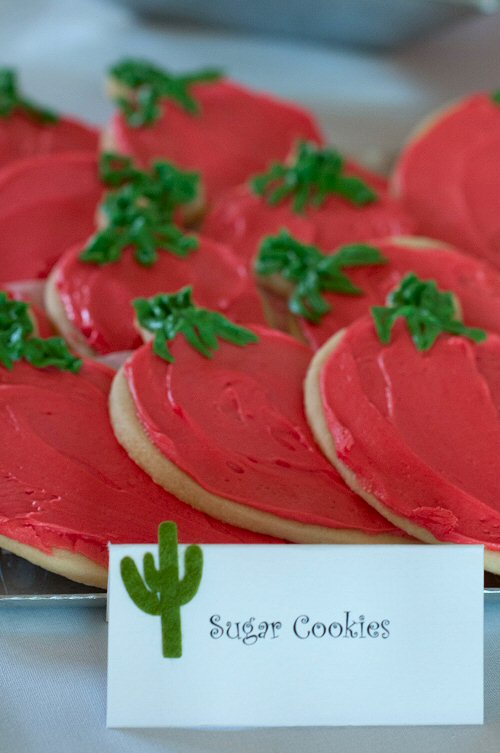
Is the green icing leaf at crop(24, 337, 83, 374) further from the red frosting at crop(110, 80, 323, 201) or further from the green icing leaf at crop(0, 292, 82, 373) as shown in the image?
the red frosting at crop(110, 80, 323, 201)

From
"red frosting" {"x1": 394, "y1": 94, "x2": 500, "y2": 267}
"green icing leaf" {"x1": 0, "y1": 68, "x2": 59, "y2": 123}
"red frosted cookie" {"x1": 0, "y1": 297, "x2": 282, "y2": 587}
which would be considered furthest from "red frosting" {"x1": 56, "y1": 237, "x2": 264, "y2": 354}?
"green icing leaf" {"x1": 0, "y1": 68, "x2": 59, "y2": 123}

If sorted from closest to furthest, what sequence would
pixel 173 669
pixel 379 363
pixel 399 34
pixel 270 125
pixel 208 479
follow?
pixel 173 669 < pixel 208 479 < pixel 379 363 < pixel 270 125 < pixel 399 34

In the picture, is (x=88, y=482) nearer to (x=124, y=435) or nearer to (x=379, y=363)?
(x=124, y=435)

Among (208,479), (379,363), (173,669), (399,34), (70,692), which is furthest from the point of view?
(399,34)

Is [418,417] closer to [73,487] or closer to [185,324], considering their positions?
[185,324]

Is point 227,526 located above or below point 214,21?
below

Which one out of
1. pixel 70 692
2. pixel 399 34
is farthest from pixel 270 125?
pixel 70 692

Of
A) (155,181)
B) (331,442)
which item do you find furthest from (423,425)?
(155,181)
